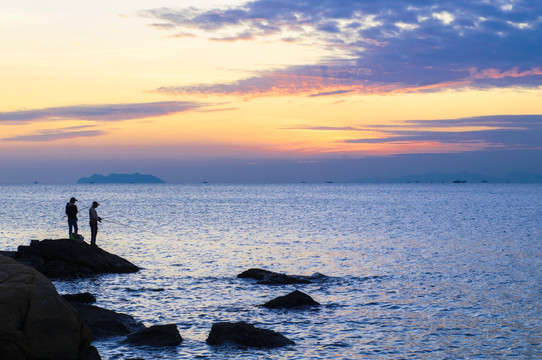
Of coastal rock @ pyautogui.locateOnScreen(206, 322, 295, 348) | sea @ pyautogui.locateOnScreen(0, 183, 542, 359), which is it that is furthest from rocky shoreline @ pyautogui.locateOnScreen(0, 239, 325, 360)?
sea @ pyautogui.locateOnScreen(0, 183, 542, 359)

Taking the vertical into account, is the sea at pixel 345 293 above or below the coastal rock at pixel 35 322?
below

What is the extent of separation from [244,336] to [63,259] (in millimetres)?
16743

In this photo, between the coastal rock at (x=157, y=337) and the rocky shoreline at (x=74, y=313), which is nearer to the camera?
the rocky shoreline at (x=74, y=313)

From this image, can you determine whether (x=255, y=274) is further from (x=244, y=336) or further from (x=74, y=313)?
(x=74, y=313)

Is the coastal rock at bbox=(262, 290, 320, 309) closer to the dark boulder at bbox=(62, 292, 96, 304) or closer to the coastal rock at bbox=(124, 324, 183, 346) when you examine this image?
the coastal rock at bbox=(124, 324, 183, 346)

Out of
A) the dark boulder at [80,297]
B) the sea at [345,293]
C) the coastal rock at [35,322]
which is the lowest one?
the sea at [345,293]

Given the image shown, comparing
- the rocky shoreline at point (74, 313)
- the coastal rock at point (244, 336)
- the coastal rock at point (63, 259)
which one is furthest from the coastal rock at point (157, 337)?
the coastal rock at point (63, 259)

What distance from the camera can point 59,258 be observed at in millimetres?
31078

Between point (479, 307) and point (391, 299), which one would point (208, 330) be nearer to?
point (391, 299)

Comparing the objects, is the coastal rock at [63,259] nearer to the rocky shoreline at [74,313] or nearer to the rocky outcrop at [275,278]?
the rocky shoreline at [74,313]

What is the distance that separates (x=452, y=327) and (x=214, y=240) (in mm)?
34117

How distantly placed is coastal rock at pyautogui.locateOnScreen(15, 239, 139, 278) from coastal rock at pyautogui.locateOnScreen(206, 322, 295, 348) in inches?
596

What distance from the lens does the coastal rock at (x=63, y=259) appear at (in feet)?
100.0

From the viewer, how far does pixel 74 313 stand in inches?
538
